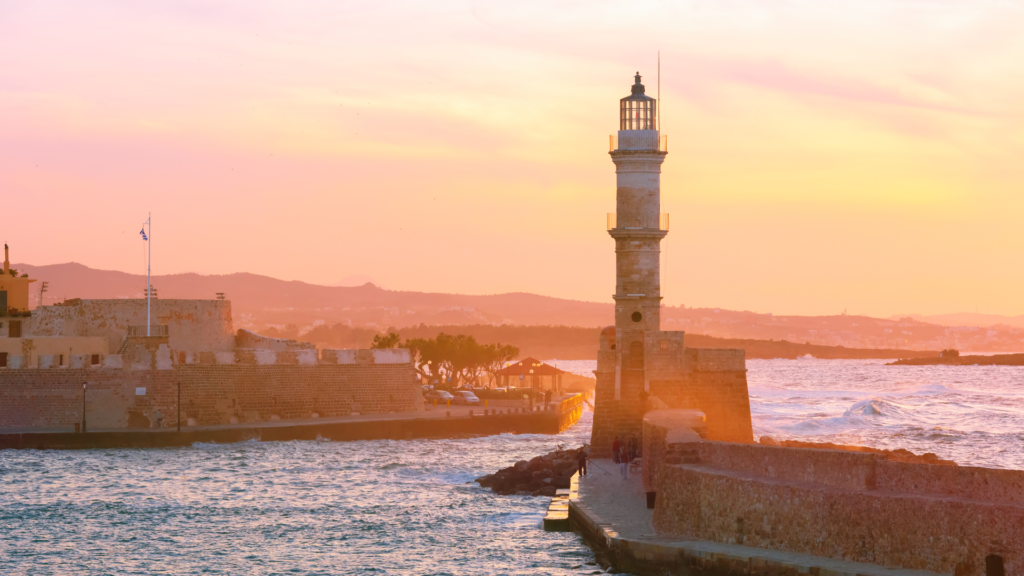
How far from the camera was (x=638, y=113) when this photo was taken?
1129 inches

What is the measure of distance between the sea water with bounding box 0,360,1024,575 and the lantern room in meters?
9.64

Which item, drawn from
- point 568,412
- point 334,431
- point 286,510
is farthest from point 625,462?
point 568,412

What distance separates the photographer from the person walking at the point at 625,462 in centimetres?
2483

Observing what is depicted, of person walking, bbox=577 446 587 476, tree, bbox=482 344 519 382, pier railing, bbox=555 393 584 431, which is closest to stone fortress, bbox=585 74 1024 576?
person walking, bbox=577 446 587 476

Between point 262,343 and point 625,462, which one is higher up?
point 262,343

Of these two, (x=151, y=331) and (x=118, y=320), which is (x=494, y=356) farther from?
(x=151, y=331)

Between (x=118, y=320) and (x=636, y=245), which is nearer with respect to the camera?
(x=636, y=245)

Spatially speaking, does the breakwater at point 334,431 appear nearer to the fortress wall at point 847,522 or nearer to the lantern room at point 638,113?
the lantern room at point 638,113

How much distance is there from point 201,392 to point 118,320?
5063 mm

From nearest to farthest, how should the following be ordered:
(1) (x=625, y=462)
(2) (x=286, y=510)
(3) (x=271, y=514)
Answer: (1) (x=625, y=462)
(3) (x=271, y=514)
(2) (x=286, y=510)

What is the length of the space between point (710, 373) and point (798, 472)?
12.5 metres

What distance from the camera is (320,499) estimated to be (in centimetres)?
2944

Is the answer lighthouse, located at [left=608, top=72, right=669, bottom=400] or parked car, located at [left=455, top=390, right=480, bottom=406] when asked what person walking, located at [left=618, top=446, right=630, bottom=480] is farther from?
parked car, located at [left=455, top=390, right=480, bottom=406]

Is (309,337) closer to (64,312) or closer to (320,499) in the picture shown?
(64,312)
